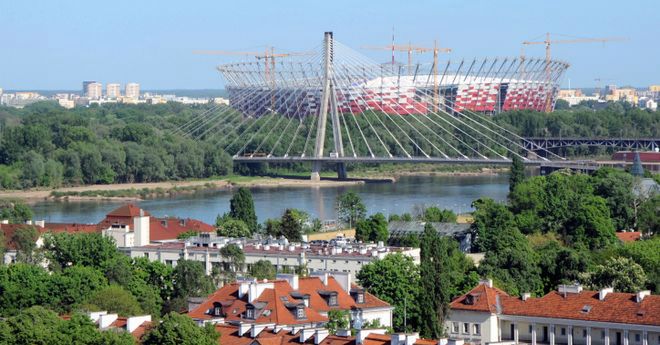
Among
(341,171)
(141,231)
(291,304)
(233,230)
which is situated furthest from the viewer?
(341,171)

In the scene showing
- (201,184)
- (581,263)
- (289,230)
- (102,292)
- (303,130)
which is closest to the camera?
(102,292)

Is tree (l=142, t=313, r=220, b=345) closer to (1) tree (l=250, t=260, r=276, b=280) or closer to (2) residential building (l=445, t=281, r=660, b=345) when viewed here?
(2) residential building (l=445, t=281, r=660, b=345)

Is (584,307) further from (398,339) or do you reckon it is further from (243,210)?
(243,210)

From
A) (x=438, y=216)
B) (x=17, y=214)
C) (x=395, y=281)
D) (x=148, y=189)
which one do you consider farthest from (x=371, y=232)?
(x=148, y=189)

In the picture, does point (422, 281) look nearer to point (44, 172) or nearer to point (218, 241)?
point (218, 241)

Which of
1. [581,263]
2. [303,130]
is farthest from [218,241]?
[303,130]

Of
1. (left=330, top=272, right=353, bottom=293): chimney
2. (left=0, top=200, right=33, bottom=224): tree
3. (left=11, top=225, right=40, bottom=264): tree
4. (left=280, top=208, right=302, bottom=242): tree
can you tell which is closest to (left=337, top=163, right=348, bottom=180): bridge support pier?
(left=0, top=200, right=33, bottom=224): tree
